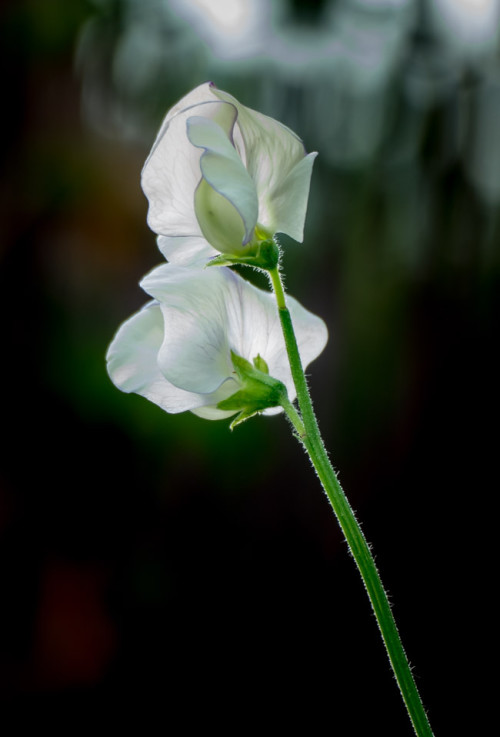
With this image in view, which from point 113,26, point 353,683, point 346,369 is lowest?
point 353,683

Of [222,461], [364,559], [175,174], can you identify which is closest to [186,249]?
[175,174]

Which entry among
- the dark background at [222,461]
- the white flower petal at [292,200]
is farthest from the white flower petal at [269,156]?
the dark background at [222,461]

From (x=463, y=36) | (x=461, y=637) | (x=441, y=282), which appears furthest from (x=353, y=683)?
(x=463, y=36)

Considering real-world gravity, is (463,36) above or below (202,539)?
above

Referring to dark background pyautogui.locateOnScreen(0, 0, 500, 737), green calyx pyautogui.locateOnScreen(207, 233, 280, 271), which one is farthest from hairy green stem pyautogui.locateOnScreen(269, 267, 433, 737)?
dark background pyautogui.locateOnScreen(0, 0, 500, 737)

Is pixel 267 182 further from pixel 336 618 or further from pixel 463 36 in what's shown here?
pixel 463 36

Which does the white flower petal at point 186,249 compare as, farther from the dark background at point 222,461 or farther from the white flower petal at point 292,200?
the dark background at point 222,461

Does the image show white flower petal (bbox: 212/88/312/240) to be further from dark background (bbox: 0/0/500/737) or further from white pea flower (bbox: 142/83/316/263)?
dark background (bbox: 0/0/500/737)
